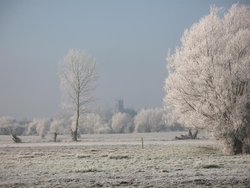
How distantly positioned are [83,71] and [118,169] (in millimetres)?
41476

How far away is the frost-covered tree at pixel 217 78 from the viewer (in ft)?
108

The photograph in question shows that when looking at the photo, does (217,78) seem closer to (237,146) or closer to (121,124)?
(237,146)

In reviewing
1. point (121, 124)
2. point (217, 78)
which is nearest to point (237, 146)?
point (217, 78)

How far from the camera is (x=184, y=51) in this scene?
3638 cm

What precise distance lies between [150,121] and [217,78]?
87.8 meters

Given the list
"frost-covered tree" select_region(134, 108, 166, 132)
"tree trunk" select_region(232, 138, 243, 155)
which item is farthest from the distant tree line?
"tree trunk" select_region(232, 138, 243, 155)

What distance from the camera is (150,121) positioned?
12031 centimetres

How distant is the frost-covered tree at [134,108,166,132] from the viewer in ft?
384

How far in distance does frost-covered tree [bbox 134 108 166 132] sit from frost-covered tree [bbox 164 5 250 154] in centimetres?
7975

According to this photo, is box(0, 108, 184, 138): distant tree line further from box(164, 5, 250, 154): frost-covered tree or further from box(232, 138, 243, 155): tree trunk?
box(232, 138, 243, 155): tree trunk

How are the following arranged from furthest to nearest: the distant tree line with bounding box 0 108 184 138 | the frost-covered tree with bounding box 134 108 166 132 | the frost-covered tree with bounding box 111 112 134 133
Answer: the frost-covered tree with bounding box 134 108 166 132 < the frost-covered tree with bounding box 111 112 134 133 < the distant tree line with bounding box 0 108 184 138

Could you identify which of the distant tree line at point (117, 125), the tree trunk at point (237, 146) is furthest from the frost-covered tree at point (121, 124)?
the tree trunk at point (237, 146)

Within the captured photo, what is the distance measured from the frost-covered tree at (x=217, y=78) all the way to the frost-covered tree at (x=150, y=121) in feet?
262

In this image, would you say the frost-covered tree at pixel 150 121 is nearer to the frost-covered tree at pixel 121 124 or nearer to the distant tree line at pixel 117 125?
the distant tree line at pixel 117 125
